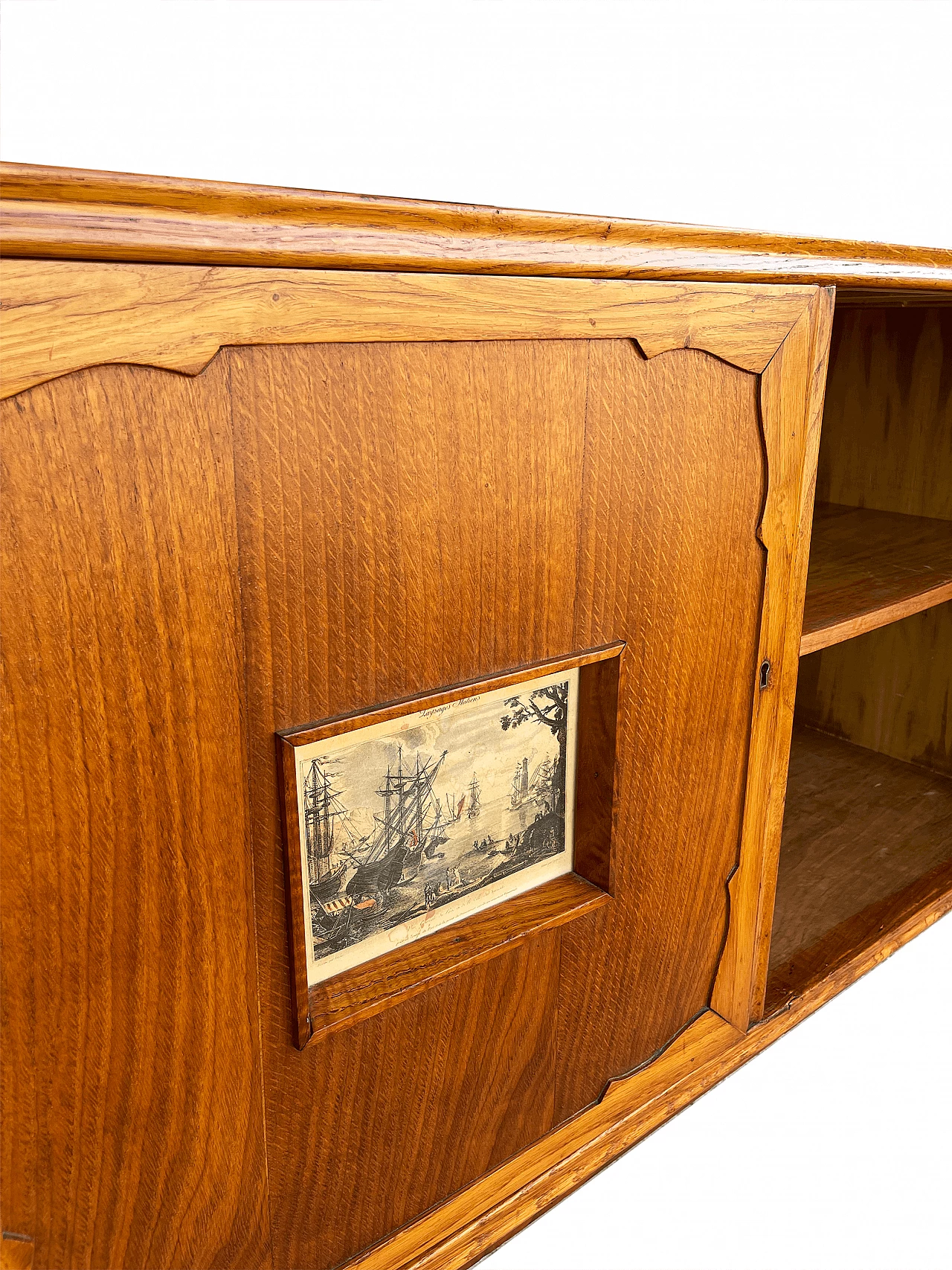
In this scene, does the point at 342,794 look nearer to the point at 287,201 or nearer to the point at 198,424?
the point at 198,424

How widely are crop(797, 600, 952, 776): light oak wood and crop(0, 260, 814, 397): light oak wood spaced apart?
1032 millimetres

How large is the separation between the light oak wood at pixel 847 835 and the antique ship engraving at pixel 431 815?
1.94 feet

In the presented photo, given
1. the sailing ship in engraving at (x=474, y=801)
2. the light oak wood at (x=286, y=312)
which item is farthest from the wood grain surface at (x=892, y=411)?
the sailing ship in engraving at (x=474, y=801)

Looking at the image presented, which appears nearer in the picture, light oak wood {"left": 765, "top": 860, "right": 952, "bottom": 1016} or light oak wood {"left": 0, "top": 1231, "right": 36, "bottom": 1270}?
light oak wood {"left": 0, "top": 1231, "right": 36, "bottom": 1270}

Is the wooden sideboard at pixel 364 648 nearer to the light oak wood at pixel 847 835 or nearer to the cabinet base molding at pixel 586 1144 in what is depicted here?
the cabinet base molding at pixel 586 1144

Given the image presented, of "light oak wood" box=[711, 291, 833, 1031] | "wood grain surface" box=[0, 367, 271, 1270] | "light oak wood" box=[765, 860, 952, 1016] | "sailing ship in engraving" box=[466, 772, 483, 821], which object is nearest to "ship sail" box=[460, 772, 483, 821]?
"sailing ship in engraving" box=[466, 772, 483, 821]

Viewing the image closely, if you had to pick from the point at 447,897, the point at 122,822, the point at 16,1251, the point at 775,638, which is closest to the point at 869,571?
the point at 775,638

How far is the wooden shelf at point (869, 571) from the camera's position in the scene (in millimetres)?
1170

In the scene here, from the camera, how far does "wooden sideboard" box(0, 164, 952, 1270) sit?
24.0 inches

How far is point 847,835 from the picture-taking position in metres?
1.59

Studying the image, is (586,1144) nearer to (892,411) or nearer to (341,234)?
(341,234)

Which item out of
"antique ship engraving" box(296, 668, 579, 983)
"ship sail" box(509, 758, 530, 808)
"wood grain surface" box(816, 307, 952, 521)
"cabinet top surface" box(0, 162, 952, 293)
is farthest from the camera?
"wood grain surface" box(816, 307, 952, 521)

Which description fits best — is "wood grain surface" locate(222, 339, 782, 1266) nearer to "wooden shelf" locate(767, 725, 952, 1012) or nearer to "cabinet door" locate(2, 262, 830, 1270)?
"cabinet door" locate(2, 262, 830, 1270)

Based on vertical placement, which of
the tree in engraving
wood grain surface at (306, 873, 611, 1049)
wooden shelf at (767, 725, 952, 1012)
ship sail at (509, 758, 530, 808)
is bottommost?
wooden shelf at (767, 725, 952, 1012)
